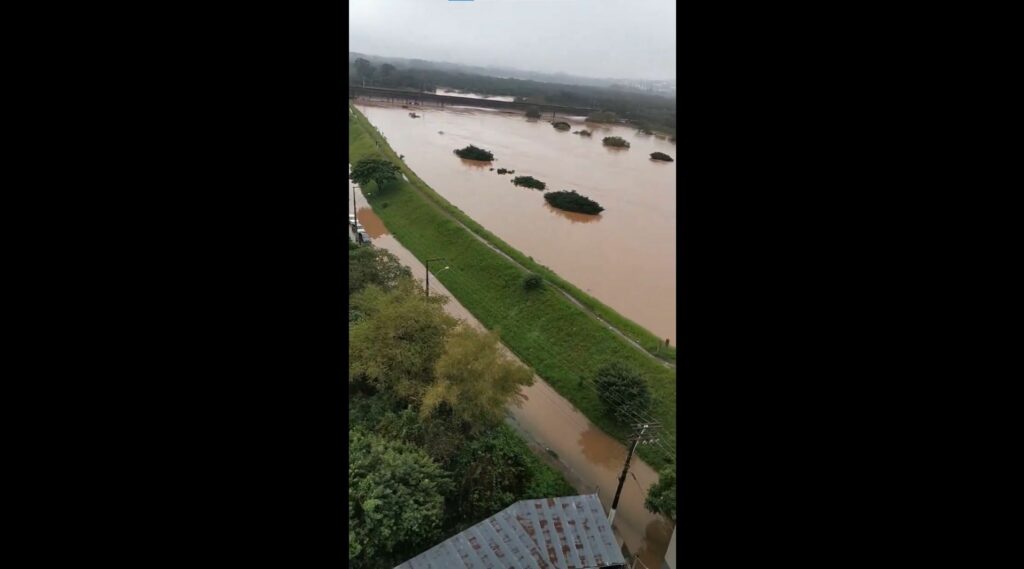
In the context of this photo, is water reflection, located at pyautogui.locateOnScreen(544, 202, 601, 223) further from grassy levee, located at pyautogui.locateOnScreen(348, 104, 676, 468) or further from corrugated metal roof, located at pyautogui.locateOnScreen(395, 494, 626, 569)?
corrugated metal roof, located at pyautogui.locateOnScreen(395, 494, 626, 569)

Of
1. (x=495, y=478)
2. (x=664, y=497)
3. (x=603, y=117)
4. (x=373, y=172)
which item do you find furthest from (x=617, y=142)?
(x=495, y=478)

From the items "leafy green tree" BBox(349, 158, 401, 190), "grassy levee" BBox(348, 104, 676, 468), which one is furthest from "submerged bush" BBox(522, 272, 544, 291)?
"leafy green tree" BBox(349, 158, 401, 190)

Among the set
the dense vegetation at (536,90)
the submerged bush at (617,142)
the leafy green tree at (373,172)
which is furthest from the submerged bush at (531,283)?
the dense vegetation at (536,90)
